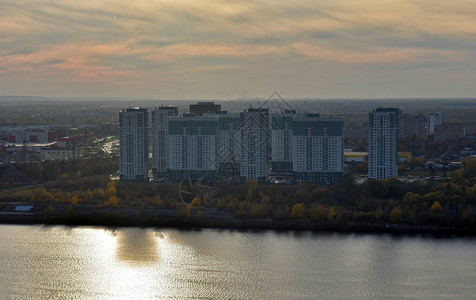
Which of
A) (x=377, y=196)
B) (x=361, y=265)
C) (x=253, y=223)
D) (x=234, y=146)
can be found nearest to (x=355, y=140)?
(x=234, y=146)

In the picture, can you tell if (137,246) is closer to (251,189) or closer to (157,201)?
(157,201)

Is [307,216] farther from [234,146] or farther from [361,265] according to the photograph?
[234,146]

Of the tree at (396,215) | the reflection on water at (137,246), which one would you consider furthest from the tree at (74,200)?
the tree at (396,215)

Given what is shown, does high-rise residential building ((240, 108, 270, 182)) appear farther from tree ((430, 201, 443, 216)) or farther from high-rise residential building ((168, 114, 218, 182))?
tree ((430, 201, 443, 216))

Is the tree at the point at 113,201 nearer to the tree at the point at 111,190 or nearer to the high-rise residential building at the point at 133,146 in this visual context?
the tree at the point at 111,190

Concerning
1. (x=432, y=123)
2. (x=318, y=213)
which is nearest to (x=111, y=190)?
(x=318, y=213)

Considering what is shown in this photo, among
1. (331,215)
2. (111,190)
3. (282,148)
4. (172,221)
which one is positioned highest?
(282,148)
